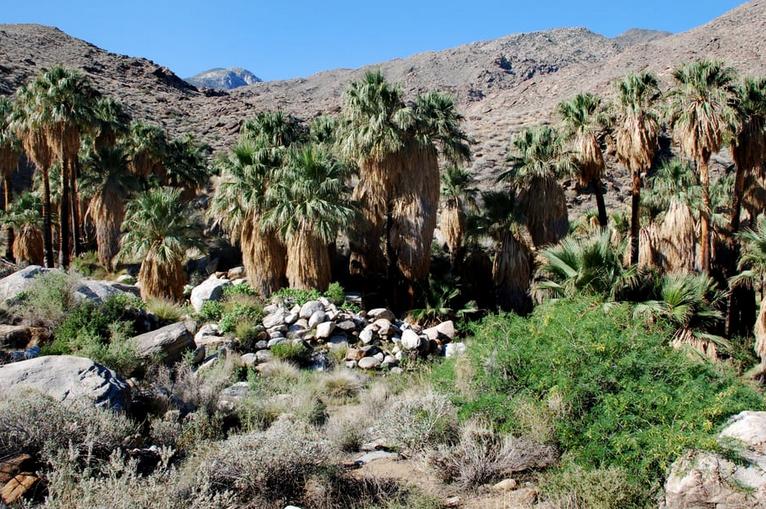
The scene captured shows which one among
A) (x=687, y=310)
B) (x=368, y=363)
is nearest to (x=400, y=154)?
(x=368, y=363)

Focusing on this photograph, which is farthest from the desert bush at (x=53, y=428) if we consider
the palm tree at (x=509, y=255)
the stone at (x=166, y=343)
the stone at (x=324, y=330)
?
the palm tree at (x=509, y=255)

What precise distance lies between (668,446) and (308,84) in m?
95.9

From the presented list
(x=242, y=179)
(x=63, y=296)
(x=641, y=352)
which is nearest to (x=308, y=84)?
(x=242, y=179)

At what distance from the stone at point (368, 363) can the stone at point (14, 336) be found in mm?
6714

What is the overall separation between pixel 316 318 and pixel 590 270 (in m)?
6.69

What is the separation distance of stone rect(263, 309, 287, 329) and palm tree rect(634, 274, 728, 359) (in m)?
8.36

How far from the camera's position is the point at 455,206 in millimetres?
22016

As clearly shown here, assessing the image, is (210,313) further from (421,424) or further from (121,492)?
(121,492)

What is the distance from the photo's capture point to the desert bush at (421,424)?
7.16m

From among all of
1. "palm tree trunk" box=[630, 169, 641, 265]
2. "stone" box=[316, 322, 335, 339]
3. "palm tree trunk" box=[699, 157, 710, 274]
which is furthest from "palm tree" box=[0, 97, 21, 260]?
"palm tree trunk" box=[699, 157, 710, 274]

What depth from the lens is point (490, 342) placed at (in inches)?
323

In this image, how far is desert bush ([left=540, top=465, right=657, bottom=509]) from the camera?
Answer: 5.54 meters

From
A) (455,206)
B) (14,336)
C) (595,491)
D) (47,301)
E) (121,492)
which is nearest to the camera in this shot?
(121,492)

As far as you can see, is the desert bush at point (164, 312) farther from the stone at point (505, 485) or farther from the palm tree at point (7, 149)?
the palm tree at point (7, 149)
